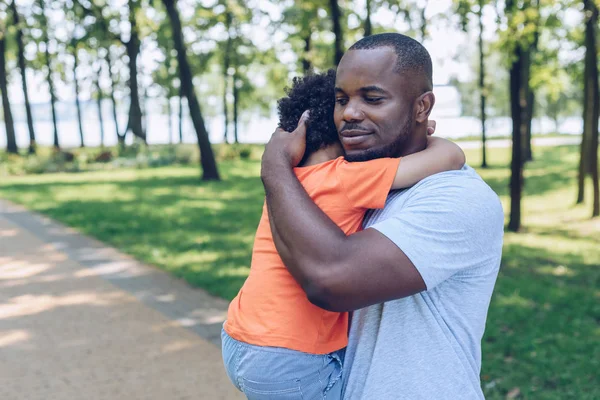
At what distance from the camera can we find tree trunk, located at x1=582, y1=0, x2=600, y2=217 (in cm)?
1070

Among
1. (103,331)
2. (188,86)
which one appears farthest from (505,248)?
(188,86)

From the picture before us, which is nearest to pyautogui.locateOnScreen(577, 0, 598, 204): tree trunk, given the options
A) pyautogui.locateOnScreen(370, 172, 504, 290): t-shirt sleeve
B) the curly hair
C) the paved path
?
the paved path

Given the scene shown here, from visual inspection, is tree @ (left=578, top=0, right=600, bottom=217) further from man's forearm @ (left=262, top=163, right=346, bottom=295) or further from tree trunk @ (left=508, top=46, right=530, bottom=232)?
man's forearm @ (left=262, top=163, right=346, bottom=295)

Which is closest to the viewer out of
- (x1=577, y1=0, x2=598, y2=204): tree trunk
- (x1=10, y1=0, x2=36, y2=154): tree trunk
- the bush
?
(x1=577, y1=0, x2=598, y2=204): tree trunk

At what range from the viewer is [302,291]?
170 centimetres

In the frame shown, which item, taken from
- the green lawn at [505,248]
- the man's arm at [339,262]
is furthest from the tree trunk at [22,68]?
the man's arm at [339,262]

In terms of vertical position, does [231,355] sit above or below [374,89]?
below

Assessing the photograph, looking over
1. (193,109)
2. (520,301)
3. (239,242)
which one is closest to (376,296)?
(520,301)

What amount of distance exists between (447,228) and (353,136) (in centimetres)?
39

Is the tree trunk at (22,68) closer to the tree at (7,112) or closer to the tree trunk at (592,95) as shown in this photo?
the tree at (7,112)

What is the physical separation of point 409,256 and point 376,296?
12 cm

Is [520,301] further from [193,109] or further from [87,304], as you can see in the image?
[193,109]

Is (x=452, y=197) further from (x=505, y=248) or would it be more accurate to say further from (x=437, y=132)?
(x=505, y=248)

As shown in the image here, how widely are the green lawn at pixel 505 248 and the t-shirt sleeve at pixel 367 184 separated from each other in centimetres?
312
